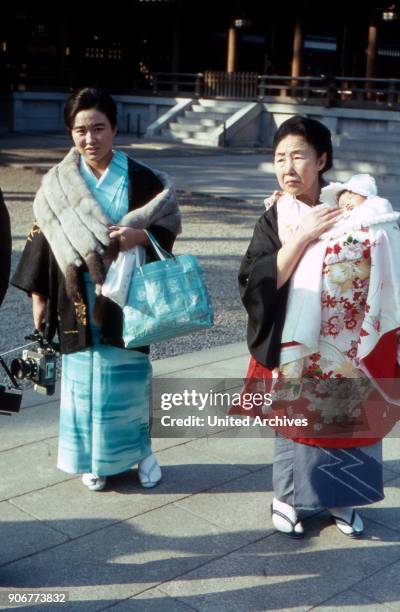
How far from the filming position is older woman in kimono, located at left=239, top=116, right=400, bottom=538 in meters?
2.63

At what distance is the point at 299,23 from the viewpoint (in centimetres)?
2350

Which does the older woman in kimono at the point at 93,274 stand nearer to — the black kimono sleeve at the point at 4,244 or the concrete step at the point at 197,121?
the black kimono sleeve at the point at 4,244

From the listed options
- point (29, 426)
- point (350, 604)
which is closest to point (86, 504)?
point (29, 426)

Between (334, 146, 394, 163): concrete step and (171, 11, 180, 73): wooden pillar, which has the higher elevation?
(171, 11, 180, 73): wooden pillar

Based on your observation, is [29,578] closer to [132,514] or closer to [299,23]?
[132,514]

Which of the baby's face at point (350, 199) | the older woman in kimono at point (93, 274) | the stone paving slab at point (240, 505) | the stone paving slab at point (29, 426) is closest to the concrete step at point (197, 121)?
the stone paving slab at point (29, 426)

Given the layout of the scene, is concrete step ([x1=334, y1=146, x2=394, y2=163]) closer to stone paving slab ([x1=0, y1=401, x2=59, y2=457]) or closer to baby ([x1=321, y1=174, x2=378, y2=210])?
stone paving slab ([x1=0, y1=401, x2=59, y2=457])

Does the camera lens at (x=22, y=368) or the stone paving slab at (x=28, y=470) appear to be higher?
the camera lens at (x=22, y=368)

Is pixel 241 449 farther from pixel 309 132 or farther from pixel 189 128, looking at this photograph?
pixel 189 128

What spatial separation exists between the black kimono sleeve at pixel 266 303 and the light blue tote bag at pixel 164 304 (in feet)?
→ 0.70

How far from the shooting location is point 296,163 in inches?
107

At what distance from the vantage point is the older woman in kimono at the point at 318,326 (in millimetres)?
2631

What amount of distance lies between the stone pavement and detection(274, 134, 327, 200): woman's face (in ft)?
4.14

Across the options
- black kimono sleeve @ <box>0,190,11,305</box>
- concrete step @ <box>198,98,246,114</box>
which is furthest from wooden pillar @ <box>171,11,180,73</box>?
black kimono sleeve @ <box>0,190,11,305</box>
